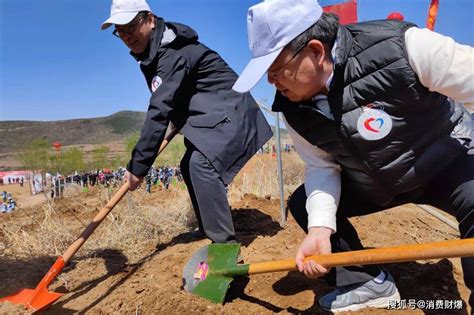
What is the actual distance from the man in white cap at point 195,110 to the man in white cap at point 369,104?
87 centimetres

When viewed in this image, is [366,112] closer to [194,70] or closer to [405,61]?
[405,61]

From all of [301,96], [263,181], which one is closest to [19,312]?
[301,96]

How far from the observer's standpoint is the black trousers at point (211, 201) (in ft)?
8.63

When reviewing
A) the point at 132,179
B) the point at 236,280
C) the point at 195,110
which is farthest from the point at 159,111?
the point at 236,280

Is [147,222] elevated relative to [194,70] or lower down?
lower down

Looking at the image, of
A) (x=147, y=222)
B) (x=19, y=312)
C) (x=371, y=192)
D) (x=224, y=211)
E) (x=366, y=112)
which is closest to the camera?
(x=366, y=112)

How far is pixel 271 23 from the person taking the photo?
152cm

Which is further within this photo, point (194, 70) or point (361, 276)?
point (194, 70)

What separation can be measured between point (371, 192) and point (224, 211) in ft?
3.48

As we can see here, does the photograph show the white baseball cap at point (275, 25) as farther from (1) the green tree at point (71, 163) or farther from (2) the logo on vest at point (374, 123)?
(1) the green tree at point (71, 163)

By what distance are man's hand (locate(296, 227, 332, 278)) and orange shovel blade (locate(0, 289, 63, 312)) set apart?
1705 millimetres

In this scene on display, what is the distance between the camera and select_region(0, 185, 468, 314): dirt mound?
7.53ft

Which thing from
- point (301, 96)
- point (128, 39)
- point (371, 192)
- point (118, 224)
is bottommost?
point (118, 224)

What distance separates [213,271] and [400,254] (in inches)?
48.9
